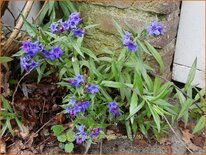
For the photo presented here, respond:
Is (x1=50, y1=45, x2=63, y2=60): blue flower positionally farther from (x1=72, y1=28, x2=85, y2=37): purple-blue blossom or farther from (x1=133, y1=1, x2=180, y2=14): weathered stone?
(x1=133, y1=1, x2=180, y2=14): weathered stone

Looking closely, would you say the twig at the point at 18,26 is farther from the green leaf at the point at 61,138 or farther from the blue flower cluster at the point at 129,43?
the blue flower cluster at the point at 129,43

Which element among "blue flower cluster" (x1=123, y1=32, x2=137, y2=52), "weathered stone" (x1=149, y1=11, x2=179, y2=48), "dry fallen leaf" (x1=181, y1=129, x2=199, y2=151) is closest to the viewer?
"blue flower cluster" (x1=123, y1=32, x2=137, y2=52)

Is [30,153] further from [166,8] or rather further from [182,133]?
[166,8]

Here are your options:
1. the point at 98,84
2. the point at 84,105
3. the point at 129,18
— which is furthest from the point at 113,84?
the point at 129,18

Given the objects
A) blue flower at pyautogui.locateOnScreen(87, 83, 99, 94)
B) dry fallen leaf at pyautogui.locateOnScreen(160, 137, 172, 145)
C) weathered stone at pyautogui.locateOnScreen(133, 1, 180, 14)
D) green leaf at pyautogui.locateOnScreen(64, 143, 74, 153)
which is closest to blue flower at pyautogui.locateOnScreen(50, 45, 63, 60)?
blue flower at pyautogui.locateOnScreen(87, 83, 99, 94)

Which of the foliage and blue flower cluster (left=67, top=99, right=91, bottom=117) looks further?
the foliage

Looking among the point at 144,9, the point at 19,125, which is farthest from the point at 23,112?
the point at 144,9

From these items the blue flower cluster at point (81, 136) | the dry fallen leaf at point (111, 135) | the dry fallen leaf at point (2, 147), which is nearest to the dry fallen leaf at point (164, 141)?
the dry fallen leaf at point (111, 135)
